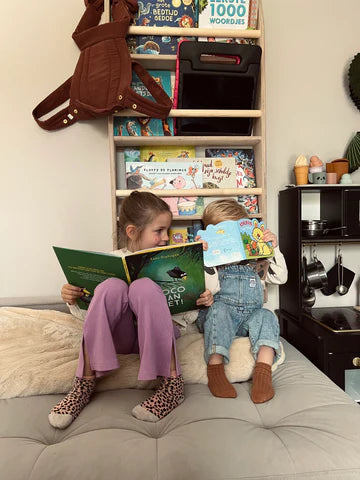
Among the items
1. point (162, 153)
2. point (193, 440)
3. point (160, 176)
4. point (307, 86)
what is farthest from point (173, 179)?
point (193, 440)

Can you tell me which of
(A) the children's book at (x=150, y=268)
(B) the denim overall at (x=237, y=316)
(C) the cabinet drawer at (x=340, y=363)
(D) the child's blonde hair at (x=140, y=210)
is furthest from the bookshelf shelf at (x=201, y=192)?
(C) the cabinet drawer at (x=340, y=363)

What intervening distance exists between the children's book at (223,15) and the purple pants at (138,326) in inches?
48.4

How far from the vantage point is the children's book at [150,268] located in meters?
1.06

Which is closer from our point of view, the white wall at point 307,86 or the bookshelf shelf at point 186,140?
the bookshelf shelf at point 186,140

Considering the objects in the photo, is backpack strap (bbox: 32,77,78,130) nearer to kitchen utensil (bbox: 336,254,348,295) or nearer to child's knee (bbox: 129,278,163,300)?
child's knee (bbox: 129,278,163,300)

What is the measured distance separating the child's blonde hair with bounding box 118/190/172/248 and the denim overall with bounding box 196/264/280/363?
0.34 meters

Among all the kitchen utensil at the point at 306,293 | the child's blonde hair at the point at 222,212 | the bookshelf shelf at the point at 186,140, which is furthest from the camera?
the kitchen utensil at the point at 306,293

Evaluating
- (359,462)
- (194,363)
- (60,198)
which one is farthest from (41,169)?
(359,462)

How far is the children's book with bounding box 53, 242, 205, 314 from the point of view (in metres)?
1.06

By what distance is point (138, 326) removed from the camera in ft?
3.33

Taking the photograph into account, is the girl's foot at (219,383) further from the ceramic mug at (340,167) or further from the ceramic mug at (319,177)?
the ceramic mug at (340,167)

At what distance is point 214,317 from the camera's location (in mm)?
1277

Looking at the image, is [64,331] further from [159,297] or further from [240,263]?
[240,263]

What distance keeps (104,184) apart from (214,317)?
912 mm
